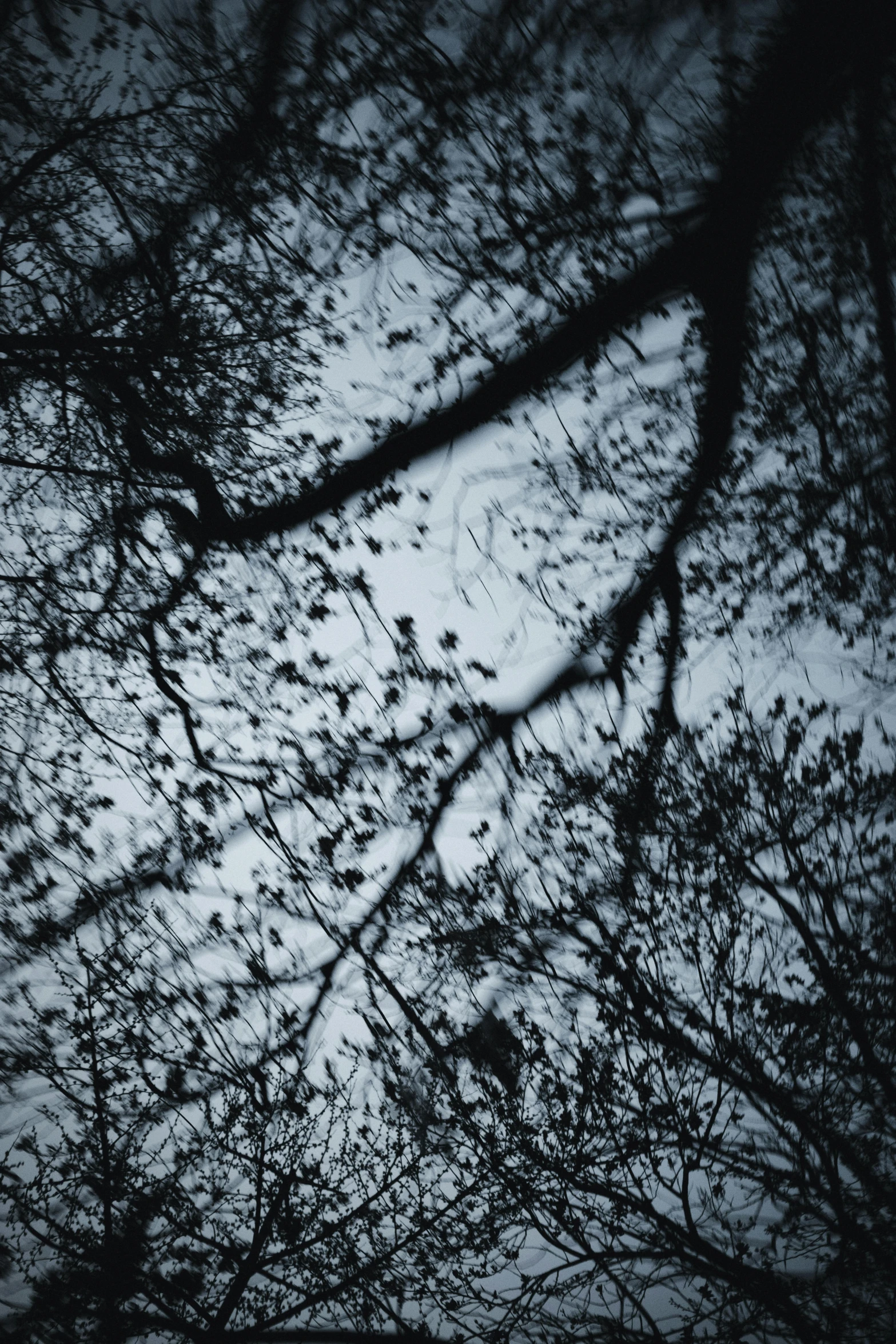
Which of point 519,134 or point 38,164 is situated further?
point 519,134

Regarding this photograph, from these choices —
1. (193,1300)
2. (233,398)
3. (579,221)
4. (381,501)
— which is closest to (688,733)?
(381,501)

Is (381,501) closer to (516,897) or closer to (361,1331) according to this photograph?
(516,897)

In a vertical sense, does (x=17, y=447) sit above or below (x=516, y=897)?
above

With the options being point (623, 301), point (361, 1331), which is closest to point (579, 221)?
point (623, 301)

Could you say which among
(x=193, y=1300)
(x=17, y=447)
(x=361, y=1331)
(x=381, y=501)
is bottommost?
(x=361, y=1331)

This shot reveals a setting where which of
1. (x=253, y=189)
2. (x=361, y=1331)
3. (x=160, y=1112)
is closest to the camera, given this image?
(x=361, y=1331)

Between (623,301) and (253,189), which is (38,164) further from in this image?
(623,301)

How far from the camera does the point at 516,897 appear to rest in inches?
219

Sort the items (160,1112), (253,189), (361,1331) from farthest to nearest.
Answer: (253,189) < (160,1112) < (361,1331)

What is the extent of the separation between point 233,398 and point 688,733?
480cm

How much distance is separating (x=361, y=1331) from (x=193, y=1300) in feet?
4.11

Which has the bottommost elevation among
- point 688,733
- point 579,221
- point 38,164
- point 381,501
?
point 688,733

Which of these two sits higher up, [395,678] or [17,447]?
[17,447]

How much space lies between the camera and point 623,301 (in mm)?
5551
